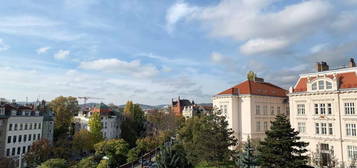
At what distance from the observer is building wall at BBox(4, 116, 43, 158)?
43.4 m

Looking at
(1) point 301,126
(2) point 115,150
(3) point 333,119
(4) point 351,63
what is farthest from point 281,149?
(2) point 115,150

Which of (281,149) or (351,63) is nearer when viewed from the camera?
(281,149)

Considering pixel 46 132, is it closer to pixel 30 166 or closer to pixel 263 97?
pixel 30 166

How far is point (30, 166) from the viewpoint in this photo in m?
42.0

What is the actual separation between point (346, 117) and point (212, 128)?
16.0m

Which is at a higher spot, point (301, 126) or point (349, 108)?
point (349, 108)

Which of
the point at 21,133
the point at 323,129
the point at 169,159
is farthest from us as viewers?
the point at 21,133

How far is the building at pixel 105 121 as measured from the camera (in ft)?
216

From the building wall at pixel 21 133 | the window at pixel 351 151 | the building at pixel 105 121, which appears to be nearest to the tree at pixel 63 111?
the building at pixel 105 121

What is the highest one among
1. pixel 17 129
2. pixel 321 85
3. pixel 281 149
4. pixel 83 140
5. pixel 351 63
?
pixel 351 63

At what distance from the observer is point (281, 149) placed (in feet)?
67.3

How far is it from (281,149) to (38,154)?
37.9m

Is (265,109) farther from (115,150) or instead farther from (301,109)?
(115,150)

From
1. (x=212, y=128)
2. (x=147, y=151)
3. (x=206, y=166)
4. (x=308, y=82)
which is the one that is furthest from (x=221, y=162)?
(x=147, y=151)
